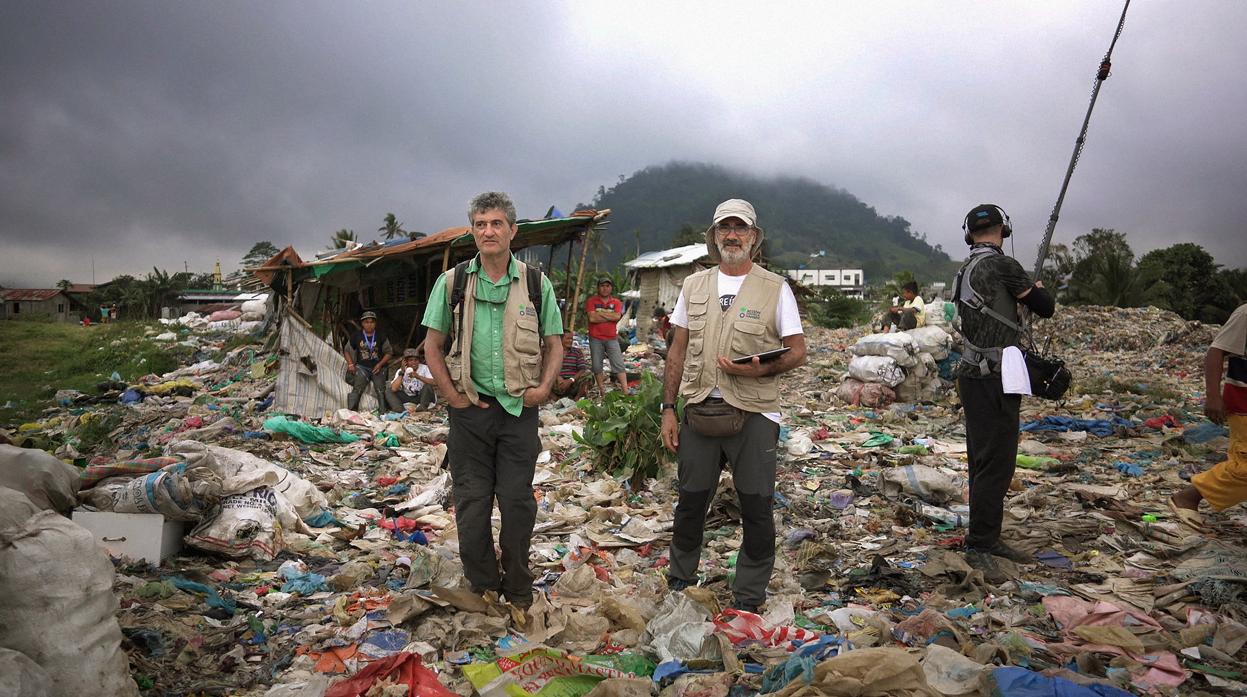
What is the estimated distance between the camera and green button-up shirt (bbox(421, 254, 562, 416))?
9.94ft

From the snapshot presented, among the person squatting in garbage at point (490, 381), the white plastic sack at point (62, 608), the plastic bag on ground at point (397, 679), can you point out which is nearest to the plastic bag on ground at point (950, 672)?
the plastic bag on ground at point (397, 679)

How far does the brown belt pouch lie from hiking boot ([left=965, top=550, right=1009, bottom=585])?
158 centimetres

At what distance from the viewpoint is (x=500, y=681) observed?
2.38 metres

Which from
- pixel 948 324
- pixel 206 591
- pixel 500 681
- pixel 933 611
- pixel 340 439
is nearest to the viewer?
pixel 500 681

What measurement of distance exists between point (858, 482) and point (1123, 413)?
15.4 ft

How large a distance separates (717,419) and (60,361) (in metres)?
18.0

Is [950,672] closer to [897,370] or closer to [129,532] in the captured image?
[129,532]

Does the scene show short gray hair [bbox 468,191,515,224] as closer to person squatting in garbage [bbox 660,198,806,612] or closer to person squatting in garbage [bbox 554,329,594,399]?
person squatting in garbage [bbox 660,198,806,612]

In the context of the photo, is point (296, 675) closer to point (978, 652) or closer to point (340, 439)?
point (978, 652)

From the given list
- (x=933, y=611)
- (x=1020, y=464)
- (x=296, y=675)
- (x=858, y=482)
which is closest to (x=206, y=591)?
(x=296, y=675)

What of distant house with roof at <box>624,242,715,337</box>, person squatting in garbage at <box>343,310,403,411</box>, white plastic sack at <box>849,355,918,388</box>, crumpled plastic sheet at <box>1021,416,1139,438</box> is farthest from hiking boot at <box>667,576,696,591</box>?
distant house with roof at <box>624,242,715,337</box>

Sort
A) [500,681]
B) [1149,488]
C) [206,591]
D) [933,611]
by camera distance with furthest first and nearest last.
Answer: [1149,488], [206,591], [933,611], [500,681]

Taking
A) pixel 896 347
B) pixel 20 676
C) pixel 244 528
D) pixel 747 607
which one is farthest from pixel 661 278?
pixel 20 676

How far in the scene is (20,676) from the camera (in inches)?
69.8
